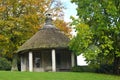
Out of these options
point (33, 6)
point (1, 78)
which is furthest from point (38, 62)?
point (1, 78)

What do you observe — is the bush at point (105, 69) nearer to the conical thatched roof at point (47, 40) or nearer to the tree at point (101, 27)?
the tree at point (101, 27)

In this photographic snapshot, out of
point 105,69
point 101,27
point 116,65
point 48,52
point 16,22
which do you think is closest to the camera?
→ point 101,27

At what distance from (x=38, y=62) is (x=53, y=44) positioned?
12.6 ft

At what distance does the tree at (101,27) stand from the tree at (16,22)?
16046 millimetres

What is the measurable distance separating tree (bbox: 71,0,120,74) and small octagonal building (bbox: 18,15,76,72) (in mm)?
4726

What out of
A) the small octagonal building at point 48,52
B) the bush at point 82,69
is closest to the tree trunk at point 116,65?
the bush at point 82,69

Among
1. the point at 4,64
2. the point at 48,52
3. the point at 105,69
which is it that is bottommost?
the point at 105,69

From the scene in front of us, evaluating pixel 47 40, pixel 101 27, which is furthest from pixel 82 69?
pixel 47 40

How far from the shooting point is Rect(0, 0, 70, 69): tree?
Result: 1911 inches

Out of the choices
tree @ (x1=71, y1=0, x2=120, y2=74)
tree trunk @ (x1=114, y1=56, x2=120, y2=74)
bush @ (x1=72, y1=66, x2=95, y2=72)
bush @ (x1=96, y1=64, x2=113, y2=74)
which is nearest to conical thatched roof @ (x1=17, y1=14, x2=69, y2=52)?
bush @ (x1=72, y1=66, x2=95, y2=72)

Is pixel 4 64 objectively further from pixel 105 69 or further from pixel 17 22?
pixel 105 69

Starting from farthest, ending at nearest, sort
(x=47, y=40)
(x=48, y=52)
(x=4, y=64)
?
(x=4, y=64), (x=48, y=52), (x=47, y=40)

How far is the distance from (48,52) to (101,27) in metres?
9.71

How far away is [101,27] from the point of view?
1267 inches
